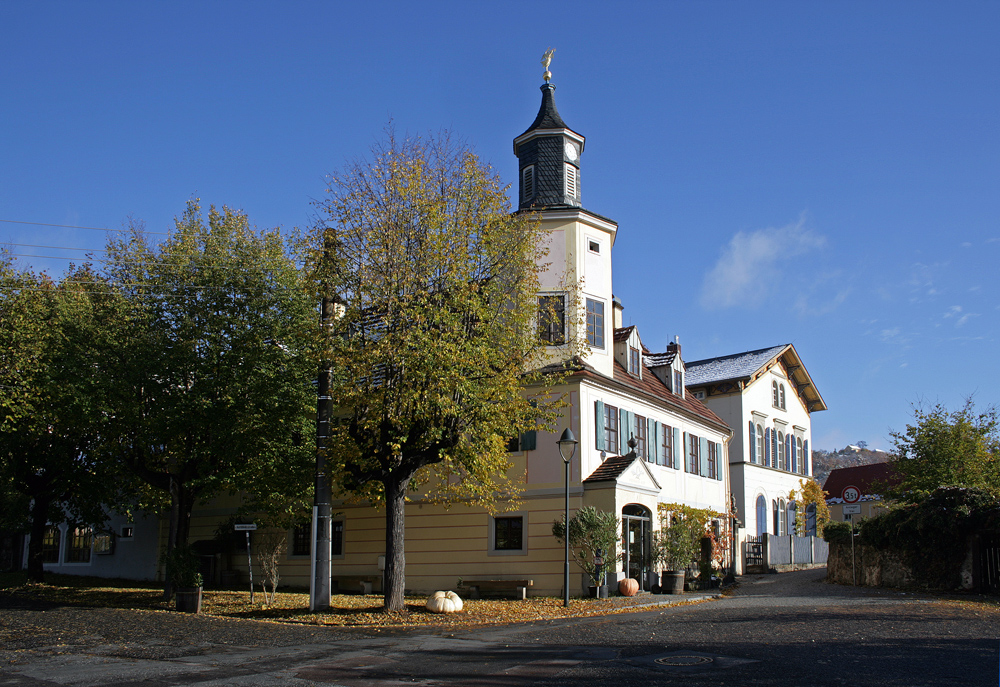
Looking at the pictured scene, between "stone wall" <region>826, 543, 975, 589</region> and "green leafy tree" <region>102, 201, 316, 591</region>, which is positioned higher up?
"green leafy tree" <region>102, 201, 316, 591</region>

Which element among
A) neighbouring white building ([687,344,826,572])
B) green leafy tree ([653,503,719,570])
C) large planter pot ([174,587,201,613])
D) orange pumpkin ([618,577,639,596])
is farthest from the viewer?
neighbouring white building ([687,344,826,572])

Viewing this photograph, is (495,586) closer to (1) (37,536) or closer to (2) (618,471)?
(2) (618,471)

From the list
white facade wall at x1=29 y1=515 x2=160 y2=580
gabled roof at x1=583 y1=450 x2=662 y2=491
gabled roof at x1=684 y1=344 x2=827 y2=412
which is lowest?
white facade wall at x1=29 y1=515 x2=160 y2=580

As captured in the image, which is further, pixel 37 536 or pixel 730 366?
pixel 730 366

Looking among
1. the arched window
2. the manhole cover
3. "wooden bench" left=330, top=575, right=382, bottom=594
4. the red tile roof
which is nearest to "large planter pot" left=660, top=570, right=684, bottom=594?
the red tile roof

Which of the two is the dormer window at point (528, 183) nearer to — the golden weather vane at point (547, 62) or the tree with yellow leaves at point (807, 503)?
the golden weather vane at point (547, 62)

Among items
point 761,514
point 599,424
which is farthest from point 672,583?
point 761,514

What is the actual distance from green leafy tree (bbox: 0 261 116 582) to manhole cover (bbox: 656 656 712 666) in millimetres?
15775

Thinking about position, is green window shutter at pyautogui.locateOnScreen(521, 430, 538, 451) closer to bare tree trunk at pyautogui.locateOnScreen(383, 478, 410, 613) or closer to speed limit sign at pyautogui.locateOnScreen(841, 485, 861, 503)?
bare tree trunk at pyautogui.locateOnScreen(383, 478, 410, 613)

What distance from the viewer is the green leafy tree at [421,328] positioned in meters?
17.3

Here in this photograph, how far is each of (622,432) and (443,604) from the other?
9.83 meters

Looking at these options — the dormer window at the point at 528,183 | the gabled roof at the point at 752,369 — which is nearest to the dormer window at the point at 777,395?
the gabled roof at the point at 752,369

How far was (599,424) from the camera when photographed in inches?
973

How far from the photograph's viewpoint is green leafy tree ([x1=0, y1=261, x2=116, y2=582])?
842 inches
